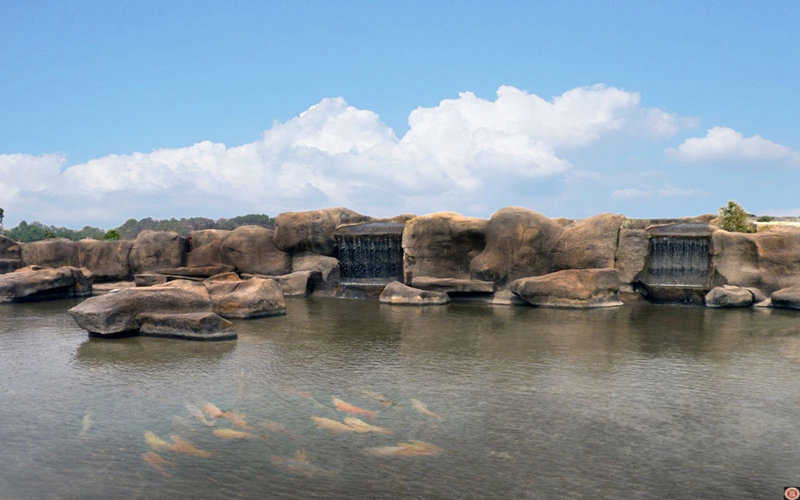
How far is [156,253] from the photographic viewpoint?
28.0 m

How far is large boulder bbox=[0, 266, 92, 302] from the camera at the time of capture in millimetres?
22062

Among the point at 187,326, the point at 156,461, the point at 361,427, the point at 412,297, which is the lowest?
the point at 156,461

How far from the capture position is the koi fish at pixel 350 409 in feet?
27.9

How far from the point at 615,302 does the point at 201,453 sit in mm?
17432

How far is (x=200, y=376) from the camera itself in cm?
1071

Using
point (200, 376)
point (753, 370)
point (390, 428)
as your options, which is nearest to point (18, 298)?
point (200, 376)

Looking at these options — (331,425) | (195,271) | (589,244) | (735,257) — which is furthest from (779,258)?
(195,271)

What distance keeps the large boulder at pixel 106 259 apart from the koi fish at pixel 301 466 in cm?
2453

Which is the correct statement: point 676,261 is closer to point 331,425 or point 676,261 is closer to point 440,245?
point 440,245

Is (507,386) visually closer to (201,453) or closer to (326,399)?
(326,399)

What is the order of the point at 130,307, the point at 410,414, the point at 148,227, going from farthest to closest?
the point at 148,227
the point at 130,307
the point at 410,414

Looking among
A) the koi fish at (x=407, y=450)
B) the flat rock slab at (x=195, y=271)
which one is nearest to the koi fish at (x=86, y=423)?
the koi fish at (x=407, y=450)

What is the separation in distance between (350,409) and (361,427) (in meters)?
0.80

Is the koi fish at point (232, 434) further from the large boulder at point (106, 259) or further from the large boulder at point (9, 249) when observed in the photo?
the large boulder at point (9, 249)
